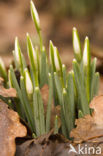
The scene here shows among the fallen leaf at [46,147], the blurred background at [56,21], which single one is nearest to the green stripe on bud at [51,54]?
the fallen leaf at [46,147]

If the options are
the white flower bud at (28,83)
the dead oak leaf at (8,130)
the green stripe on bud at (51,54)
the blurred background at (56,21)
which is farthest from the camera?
the blurred background at (56,21)

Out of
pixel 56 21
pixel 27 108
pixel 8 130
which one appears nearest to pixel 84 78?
pixel 27 108

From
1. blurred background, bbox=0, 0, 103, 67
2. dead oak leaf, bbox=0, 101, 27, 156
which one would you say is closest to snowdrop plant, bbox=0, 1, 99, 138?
dead oak leaf, bbox=0, 101, 27, 156

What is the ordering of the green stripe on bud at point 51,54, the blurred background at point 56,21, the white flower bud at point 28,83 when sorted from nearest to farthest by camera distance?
the white flower bud at point 28,83, the green stripe on bud at point 51,54, the blurred background at point 56,21

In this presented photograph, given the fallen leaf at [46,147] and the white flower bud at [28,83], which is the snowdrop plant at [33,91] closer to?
the white flower bud at [28,83]

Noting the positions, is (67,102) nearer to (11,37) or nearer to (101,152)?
(101,152)

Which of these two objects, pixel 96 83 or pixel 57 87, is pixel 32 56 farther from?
pixel 96 83

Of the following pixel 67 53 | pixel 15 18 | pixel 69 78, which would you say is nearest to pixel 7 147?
pixel 69 78
